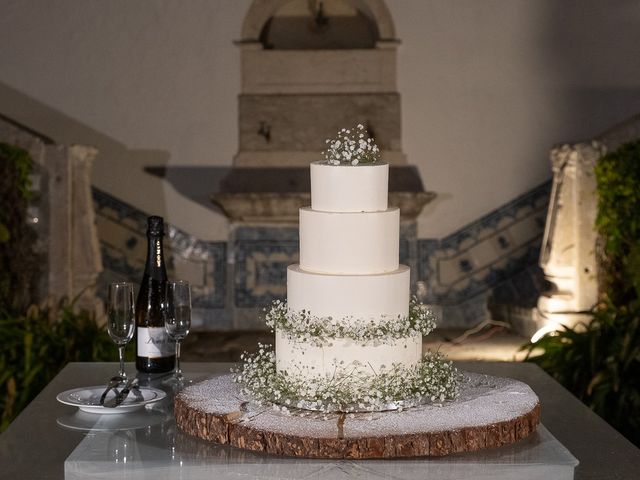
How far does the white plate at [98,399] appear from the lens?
119 inches

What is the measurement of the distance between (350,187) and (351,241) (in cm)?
14

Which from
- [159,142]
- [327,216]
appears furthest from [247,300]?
[327,216]

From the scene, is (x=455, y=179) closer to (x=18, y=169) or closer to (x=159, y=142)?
(x=159, y=142)

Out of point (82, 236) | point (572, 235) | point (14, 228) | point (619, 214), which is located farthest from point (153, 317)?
point (572, 235)

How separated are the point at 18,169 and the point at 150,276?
12.2ft

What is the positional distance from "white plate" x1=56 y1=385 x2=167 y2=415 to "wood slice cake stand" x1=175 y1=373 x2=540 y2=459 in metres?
0.19

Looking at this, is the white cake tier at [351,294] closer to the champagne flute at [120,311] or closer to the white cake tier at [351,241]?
the white cake tier at [351,241]

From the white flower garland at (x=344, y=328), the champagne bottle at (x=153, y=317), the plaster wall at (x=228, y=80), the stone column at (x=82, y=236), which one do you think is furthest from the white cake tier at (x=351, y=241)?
the plaster wall at (x=228, y=80)

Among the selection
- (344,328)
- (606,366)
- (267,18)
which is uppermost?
(267,18)

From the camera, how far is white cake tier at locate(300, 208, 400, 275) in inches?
113

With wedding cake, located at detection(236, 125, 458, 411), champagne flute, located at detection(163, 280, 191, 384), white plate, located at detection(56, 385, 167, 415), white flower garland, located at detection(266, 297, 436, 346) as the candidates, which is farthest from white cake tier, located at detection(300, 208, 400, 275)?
white plate, located at detection(56, 385, 167, 415)

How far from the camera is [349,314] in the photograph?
9.40 ft

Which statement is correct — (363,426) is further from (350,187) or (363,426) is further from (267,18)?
(267,18)

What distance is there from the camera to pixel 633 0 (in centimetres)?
907
